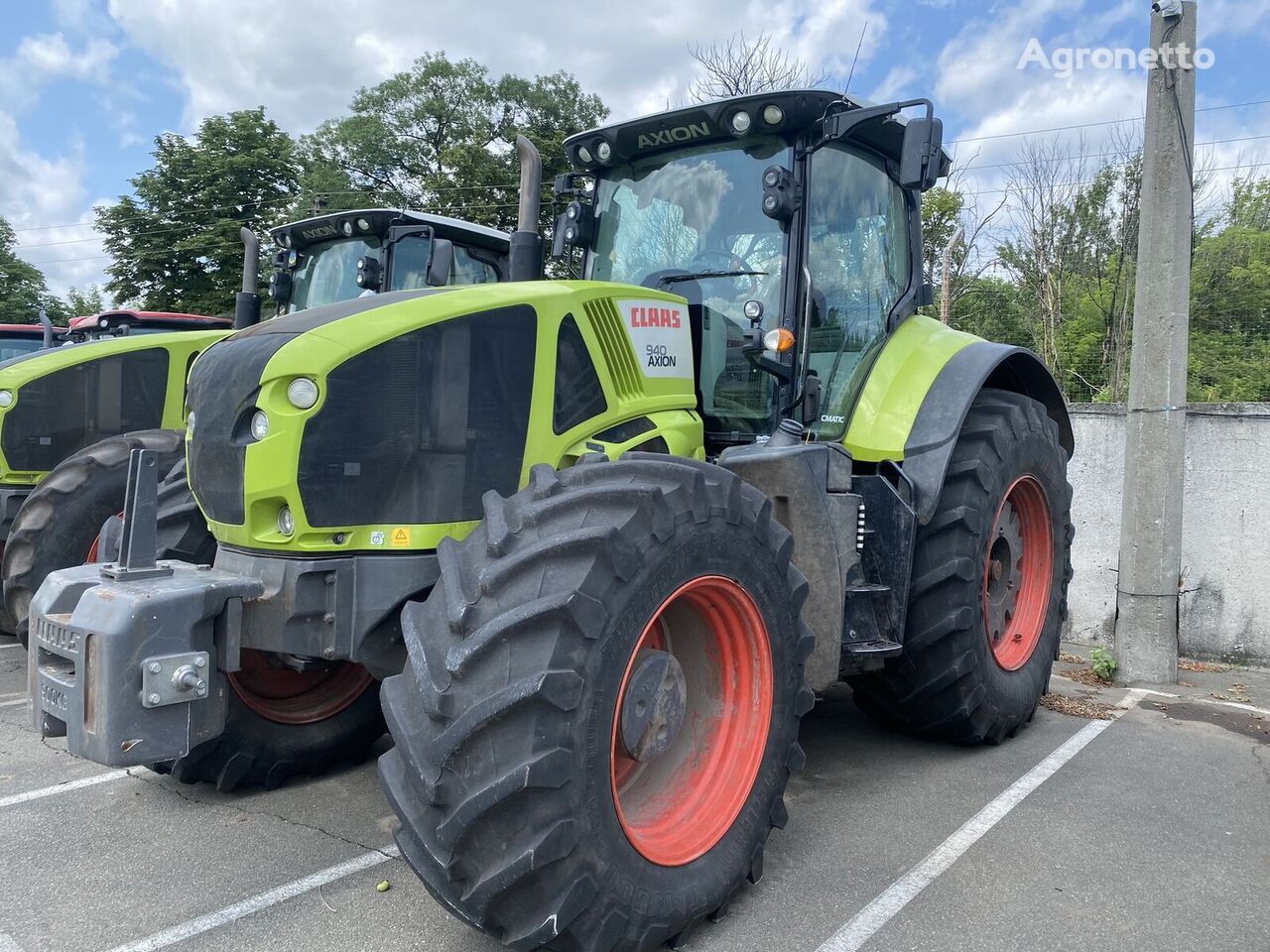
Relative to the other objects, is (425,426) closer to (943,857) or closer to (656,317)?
(656,317)

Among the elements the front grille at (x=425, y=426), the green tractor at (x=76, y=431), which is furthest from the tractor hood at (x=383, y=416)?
the green tractor at (x=76, y=431)

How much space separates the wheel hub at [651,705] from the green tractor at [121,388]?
2456 millimetres

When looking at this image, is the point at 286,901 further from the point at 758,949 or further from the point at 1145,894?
the point at 1145,894

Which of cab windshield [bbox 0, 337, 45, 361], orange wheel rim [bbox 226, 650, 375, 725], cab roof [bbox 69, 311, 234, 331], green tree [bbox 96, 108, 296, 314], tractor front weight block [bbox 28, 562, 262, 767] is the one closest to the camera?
tractor front weight block [bbox 28, 562, 262, 767]

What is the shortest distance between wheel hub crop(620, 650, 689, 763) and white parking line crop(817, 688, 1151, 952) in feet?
2.48

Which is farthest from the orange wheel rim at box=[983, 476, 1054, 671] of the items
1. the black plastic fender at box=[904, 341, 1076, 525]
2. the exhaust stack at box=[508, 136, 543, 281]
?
the exhaust stack at box=[508, 136, 543, 281]

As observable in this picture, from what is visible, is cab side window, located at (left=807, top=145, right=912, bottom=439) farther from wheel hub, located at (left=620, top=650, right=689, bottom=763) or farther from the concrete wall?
the concrete wall

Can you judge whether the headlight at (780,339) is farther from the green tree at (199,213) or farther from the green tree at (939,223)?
the green tree at (199,213)

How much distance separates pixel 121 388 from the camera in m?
6.49

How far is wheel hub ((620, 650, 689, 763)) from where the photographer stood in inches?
110

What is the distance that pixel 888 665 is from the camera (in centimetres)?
436

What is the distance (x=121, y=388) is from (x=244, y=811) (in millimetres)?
3739

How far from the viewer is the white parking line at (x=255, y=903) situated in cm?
287

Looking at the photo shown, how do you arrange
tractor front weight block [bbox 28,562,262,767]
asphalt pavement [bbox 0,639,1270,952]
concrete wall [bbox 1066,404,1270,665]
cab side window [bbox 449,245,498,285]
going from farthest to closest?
cab side window [bbox 449,245,498,285] < concrete wall [bbox 1066,404,1270,665] < asphalt pavement [bbox 0,639,1270,952] < tractor front weight block [bbox 28,562,262,767]
